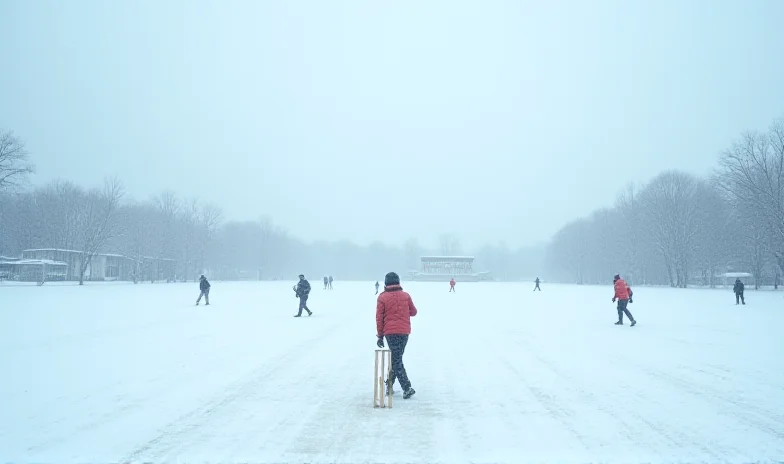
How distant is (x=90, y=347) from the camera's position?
11.4 meters

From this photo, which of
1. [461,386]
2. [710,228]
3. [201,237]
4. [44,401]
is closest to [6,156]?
[201,237]

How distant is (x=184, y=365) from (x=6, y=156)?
4646cm

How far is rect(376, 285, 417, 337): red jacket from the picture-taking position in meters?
7.04

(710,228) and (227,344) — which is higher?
(710,228)

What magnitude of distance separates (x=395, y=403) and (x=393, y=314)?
1.29 m

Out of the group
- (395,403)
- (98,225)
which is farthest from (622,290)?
(98,225)

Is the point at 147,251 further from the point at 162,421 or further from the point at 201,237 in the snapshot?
the point at 162,421

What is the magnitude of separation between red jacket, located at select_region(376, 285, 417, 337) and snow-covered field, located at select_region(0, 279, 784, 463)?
1051 millimetres

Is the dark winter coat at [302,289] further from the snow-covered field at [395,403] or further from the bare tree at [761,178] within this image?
the bare tree at [761,178]

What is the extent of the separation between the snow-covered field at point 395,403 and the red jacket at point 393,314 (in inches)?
41.4

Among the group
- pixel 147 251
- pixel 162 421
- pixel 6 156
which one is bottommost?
pixel 162 421

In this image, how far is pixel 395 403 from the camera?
22.6 feet

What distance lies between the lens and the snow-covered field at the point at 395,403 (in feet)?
16.7

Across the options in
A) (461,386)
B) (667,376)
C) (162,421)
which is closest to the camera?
(162,421)
